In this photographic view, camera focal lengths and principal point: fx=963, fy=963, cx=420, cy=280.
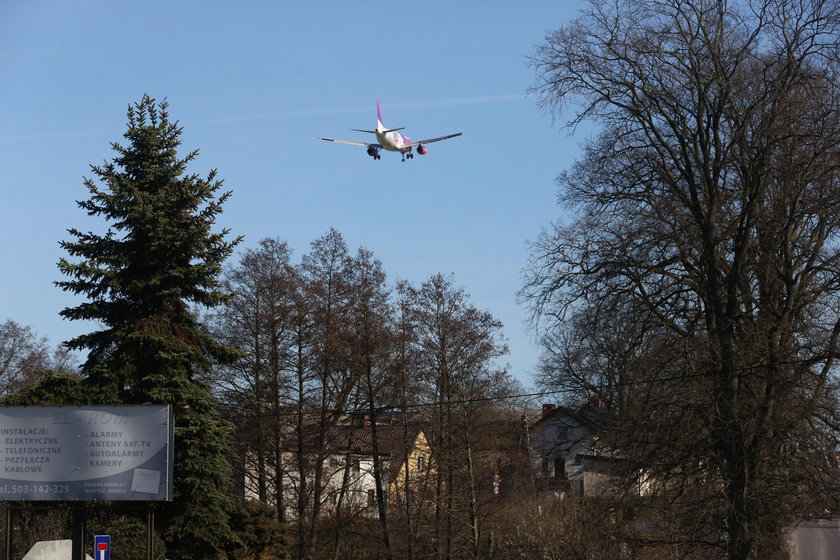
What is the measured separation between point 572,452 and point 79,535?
3214cm

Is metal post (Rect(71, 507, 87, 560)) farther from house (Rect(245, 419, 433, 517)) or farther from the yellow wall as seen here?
the yellow wall

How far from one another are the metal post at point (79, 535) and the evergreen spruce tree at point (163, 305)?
5147 mm

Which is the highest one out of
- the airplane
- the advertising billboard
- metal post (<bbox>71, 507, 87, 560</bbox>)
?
the airplane

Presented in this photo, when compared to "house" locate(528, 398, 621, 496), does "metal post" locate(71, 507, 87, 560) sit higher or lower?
lower

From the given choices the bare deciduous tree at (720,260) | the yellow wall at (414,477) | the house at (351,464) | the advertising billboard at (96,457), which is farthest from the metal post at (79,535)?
the yellow wall at (414,477)

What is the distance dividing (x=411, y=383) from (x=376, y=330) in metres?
3.07

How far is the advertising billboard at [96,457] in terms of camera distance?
22.7 metres

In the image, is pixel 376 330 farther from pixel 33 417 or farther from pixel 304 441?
pixel 33 417

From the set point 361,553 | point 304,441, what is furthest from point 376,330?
point 361,553

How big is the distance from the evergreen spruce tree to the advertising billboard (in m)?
4.66

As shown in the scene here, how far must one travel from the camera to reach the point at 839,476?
20422 mm

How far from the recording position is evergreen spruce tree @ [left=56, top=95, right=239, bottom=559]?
2777cm

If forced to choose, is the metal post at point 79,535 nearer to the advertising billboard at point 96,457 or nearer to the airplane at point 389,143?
the advertising billboard at point 96,457

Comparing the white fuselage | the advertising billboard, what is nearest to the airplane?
the white fuselage
